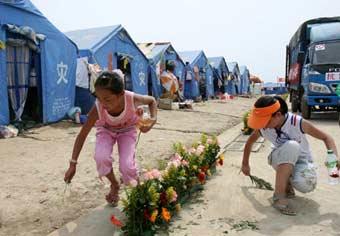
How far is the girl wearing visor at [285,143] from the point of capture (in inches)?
137

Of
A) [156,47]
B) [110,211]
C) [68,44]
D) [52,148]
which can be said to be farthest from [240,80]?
[110,211]

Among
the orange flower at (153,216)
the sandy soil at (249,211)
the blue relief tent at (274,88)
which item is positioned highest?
the orange flower at (153,216)

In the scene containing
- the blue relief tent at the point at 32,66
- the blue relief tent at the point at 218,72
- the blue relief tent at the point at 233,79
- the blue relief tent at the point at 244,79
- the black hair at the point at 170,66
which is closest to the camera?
the blue relief tent at the point at 32,66

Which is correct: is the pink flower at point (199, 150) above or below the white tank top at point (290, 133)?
below

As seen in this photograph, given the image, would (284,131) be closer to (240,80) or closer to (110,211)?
(110,211)

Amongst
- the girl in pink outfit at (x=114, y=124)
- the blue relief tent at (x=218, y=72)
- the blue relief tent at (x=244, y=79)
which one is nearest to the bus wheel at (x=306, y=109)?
the girl in pink outfit at (x=114, y=124)

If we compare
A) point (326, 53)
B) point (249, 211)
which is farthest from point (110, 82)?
point (326, 53)

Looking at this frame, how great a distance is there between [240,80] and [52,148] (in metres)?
33.8

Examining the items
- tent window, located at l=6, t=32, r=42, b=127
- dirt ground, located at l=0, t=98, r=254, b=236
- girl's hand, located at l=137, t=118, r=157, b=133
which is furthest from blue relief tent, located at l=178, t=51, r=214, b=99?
girl's hand, located at l=137, t=118, r=157, b=133

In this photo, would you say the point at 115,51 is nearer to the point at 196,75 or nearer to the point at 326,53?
the point at 326,53

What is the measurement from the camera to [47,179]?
4770 mm

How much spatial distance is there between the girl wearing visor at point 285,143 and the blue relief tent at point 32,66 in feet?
19.2

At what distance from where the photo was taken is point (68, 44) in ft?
34.1

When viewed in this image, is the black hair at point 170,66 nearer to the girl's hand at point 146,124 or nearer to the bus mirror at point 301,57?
the bus mirror at point 301,57
